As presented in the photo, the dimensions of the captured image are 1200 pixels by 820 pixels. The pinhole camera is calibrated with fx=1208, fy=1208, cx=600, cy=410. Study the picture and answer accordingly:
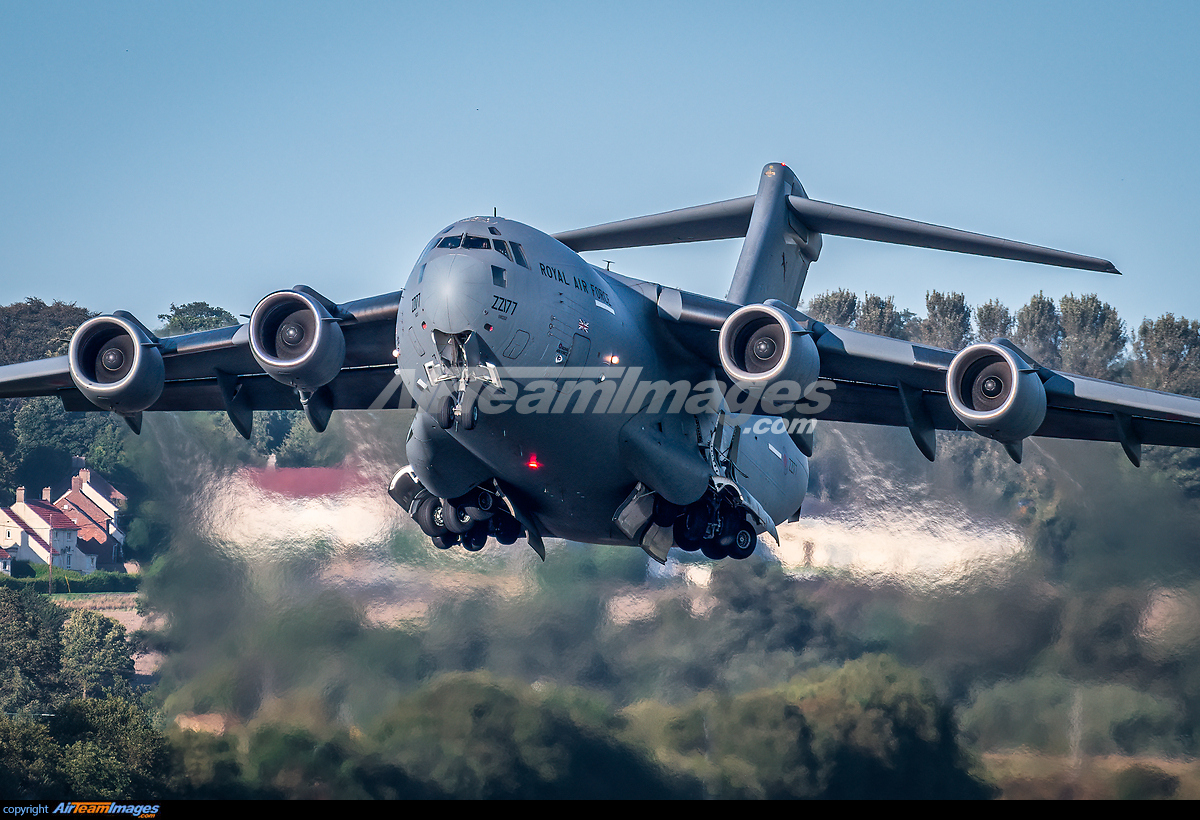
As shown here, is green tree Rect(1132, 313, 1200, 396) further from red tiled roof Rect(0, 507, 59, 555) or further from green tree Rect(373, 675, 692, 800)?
red tiled roof Rect(0, 507, 59, 555)

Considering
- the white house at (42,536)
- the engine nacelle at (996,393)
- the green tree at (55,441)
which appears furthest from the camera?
the green tree at (55,441)

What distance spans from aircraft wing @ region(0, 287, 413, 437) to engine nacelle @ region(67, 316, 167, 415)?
19 mm

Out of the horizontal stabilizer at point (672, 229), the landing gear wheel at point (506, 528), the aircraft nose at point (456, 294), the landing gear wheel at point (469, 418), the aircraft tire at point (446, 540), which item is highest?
the horizontal stabilizer at point (672, 229)

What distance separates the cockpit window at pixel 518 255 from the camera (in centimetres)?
1078

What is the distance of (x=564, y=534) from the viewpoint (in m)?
14.1

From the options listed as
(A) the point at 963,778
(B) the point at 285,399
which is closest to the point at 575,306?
(B) the point at 285,399

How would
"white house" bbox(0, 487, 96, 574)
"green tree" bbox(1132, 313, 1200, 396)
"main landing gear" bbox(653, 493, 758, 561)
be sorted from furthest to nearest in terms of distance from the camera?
1. "green tree" bbox(1132, 313, 1200, 396)
2. "white house" bbox(0, 487, 96, 574)
3. "main landing gear" bbox(653, 493, 758, 561)

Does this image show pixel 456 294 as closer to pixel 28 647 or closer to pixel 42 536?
pixel 42 536

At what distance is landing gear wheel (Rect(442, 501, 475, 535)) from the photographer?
44.6 feet

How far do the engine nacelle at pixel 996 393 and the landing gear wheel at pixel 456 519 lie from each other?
5.51 metres

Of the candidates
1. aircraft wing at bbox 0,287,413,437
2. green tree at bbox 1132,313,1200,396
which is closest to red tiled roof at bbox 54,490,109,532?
aircraft wing at bbox 0,287,413,437

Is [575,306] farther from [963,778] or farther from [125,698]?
[125,698]

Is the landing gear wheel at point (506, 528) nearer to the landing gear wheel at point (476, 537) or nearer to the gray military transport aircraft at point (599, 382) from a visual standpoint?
the gray military transport aircraft at point (599, 382)

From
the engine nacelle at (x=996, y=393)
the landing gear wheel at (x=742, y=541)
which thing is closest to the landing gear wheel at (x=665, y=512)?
the landing gear wheel at (x=742, y=541)
